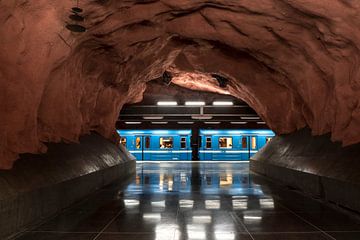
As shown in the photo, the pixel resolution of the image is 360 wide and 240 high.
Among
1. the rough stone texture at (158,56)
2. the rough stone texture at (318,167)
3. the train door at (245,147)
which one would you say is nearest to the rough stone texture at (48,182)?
the rough stone texture at (158,56)

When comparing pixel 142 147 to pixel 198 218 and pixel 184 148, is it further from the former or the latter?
pixel 198 218

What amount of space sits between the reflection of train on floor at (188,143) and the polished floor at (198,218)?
1522 cm

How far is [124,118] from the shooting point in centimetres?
2153

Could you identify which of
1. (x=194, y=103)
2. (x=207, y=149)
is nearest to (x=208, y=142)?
(x=207, y=149)

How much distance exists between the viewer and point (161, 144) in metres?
24.2

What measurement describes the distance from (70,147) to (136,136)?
1522 centimetres

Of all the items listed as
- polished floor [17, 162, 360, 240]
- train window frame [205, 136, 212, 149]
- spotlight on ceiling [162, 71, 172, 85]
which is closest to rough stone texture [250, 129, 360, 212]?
polished floor [17, 162, 360, 240]

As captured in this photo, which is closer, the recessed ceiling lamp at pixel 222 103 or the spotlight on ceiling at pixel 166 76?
the spotlight on ceiling at pixel 166 76

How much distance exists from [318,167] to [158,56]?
7247 mm

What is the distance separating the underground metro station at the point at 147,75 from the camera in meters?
5.43

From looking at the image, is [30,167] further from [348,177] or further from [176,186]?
[348,177]

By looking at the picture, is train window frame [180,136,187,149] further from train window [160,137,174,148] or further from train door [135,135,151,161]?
train door [135,135,151,161]

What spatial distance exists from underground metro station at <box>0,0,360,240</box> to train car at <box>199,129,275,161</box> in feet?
29.7

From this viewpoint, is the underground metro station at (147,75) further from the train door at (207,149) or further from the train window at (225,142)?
the train door at (207,149)
